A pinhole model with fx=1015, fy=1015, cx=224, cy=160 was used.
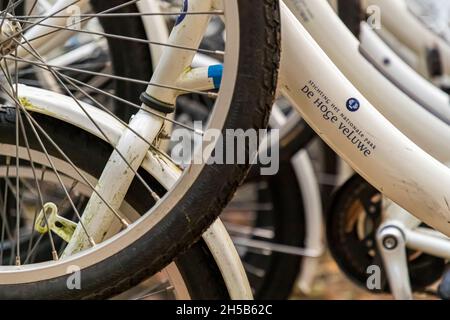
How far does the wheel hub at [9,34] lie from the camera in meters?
1.31

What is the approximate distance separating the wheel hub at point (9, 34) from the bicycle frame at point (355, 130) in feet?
1.14

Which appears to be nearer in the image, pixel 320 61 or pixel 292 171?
pixel 320 61

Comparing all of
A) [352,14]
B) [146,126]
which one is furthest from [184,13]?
[352,14]

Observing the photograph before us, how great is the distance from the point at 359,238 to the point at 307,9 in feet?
1.84

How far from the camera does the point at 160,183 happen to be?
1.36 m

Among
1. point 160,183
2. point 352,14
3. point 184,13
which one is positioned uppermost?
point 352,14

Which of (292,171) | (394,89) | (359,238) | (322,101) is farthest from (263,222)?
(322,101)

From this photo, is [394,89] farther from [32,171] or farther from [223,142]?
[32,171]

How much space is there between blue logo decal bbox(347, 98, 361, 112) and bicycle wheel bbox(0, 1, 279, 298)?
0.16m

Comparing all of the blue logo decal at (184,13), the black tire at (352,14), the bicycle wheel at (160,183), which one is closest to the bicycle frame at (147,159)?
the bicycle wheel at (160,183)

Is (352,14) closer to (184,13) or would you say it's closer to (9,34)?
(184,13)

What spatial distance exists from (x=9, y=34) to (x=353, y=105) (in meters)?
0.46

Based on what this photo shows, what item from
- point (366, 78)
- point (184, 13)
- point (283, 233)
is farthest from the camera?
point (283, 233)

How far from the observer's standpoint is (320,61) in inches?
51.9
